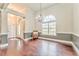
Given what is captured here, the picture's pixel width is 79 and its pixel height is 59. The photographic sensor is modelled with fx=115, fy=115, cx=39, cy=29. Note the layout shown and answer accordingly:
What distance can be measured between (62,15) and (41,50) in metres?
0.74

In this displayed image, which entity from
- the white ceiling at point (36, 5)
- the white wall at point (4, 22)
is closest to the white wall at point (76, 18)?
the white ceiling at point (36, 5)

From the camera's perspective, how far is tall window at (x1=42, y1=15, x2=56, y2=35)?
84.4 inches

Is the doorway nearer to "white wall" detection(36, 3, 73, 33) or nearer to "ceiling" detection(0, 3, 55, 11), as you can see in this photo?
"ceiling" detection(0, 3, 55, 11)

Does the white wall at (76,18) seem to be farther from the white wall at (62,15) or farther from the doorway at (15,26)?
the doorway at (15,26)

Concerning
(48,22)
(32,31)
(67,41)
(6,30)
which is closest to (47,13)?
(48,22)

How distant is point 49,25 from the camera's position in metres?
2.21

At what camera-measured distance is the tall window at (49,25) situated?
2145mm

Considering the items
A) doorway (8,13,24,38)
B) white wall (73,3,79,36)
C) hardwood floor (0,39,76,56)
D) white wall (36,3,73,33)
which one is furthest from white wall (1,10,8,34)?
white wall (73,3,79,36)

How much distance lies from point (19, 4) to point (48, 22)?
A: 0.63 metres

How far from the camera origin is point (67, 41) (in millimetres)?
2100

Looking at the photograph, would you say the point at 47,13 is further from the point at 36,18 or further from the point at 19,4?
the point at 19,4

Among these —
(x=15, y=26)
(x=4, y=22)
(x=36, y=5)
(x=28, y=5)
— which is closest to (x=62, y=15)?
(x=36, y=5)

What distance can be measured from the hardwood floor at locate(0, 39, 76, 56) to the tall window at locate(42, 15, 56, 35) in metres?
0.20

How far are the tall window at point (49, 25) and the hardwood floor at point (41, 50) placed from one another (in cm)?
20
